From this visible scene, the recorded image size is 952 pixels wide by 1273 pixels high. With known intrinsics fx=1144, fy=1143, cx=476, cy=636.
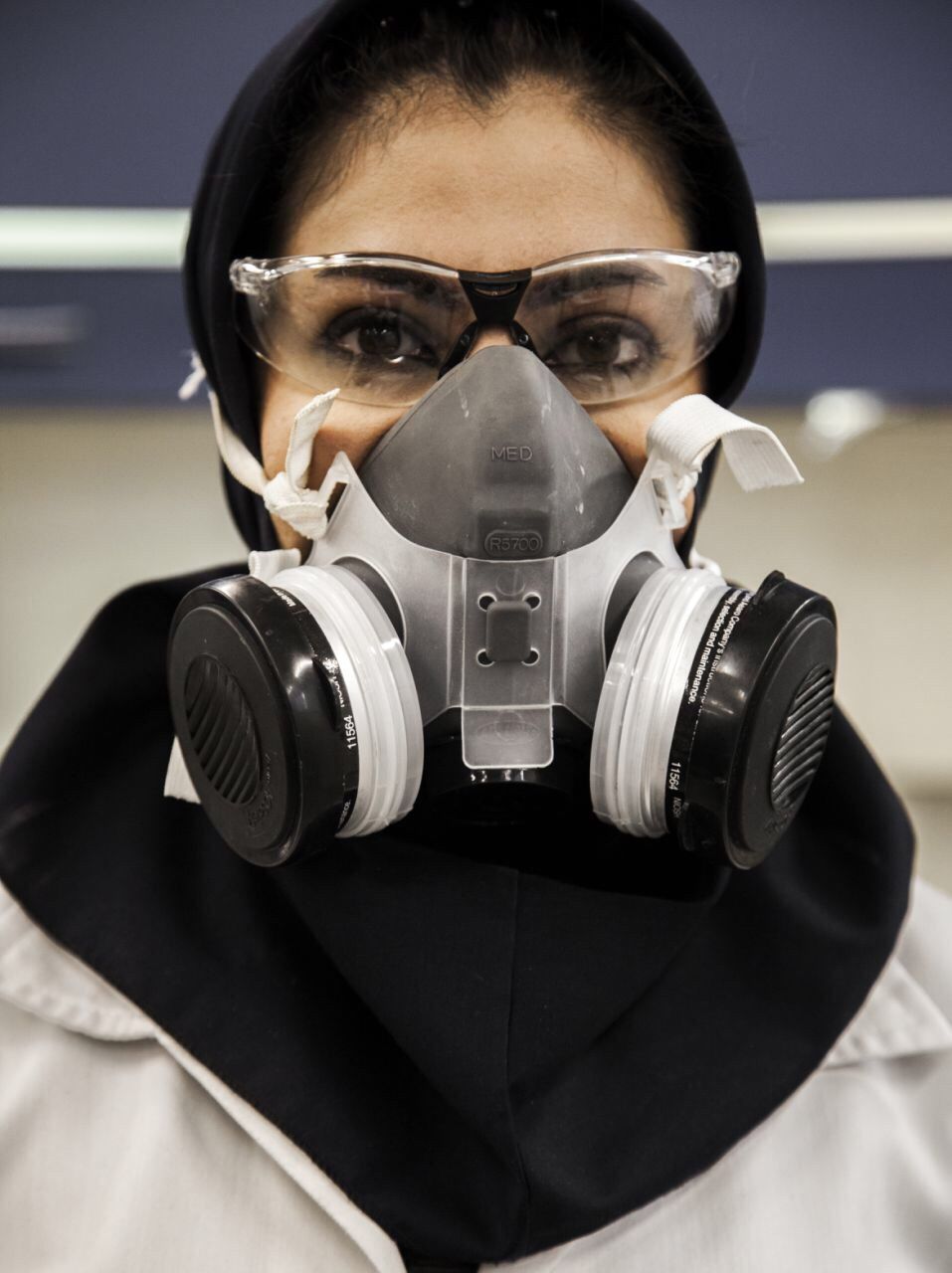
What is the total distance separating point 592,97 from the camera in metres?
1.03

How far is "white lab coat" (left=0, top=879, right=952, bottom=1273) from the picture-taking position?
0.87 m

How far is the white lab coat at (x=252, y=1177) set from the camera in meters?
0.87

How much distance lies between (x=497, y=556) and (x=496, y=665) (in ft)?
0.27

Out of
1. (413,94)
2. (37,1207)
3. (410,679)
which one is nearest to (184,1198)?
(37,1207)

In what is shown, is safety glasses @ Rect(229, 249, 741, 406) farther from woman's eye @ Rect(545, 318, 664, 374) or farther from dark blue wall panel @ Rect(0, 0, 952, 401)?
dark blue wall panel @ Rect(0, 0, 952, 401)

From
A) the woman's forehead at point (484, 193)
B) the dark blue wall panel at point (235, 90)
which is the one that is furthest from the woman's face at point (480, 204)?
the dark blue wall panel at point (235, 90)

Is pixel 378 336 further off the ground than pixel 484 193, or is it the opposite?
pixel 484 193

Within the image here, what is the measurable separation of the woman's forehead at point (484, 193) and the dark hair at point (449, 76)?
22 millimetres

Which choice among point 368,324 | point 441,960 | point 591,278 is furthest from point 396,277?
point 441,960

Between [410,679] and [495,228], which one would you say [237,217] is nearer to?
[495,228]

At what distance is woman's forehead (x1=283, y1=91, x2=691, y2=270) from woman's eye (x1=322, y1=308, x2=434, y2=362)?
0.18ft

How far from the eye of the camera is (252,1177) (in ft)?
2.97

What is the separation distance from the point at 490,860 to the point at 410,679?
206mm

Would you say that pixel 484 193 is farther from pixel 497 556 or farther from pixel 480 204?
pixel 497 556
